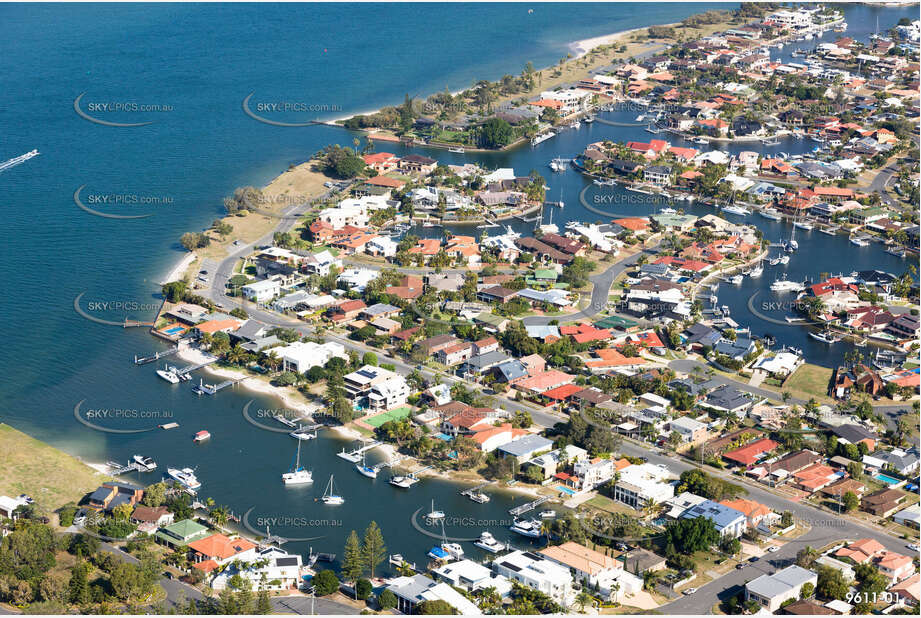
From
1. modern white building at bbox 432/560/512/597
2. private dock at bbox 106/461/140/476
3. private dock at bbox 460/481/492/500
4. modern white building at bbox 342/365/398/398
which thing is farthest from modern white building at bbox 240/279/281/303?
modern white building at bbox 432/560/512/597

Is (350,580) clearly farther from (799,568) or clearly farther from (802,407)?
(802,407)

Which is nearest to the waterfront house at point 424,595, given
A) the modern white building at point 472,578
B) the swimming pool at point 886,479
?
the modern white building at point 472,578

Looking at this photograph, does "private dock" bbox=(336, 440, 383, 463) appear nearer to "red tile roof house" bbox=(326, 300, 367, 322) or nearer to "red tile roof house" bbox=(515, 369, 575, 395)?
"red tile roof house" bbox=(515, 369, 575, 395)

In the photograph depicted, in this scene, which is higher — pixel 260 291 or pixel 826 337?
pixel 260 291

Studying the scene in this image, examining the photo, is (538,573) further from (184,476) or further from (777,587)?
(184,476)

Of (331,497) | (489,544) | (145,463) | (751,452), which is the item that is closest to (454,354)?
(331,497)

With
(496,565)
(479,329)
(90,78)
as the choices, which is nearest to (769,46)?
(90,78)
